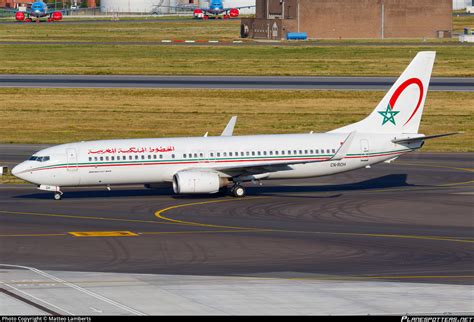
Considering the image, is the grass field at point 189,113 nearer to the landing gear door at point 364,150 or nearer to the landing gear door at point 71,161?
the landing gear door at point 364,150

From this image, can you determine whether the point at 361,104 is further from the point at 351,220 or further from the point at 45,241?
the point at 45,241

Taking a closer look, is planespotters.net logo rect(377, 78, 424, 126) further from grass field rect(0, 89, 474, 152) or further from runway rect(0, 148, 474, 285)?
grass field rect(0, 89, 474, 152)

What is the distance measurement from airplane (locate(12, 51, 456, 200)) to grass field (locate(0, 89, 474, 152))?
64.8ft

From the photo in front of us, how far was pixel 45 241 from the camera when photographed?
154ft

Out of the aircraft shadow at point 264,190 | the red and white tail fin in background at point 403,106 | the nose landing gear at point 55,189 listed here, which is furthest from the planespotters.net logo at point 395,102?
the nose landing gear at point 55,189

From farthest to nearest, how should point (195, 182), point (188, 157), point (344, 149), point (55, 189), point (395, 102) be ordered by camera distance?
point (395, 102) → point (188, 157) → point (55, 189) → point (344, 149) → point (195, 182)

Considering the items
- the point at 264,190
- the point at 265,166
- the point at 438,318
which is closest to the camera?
the point at 438,318

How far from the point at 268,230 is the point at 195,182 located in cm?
939

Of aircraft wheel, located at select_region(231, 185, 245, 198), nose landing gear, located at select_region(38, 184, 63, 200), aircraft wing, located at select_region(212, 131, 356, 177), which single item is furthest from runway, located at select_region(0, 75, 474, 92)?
nose landing gear, located at select_region(38, 184, 63, 200)

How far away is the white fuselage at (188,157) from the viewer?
58125 millimetres

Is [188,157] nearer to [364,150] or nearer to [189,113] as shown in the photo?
[364,150]

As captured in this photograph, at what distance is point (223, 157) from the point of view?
59750 mm

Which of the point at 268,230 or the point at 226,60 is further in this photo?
the point at 226,60

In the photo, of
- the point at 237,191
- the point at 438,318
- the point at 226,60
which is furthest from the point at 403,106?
the point at 226,60
